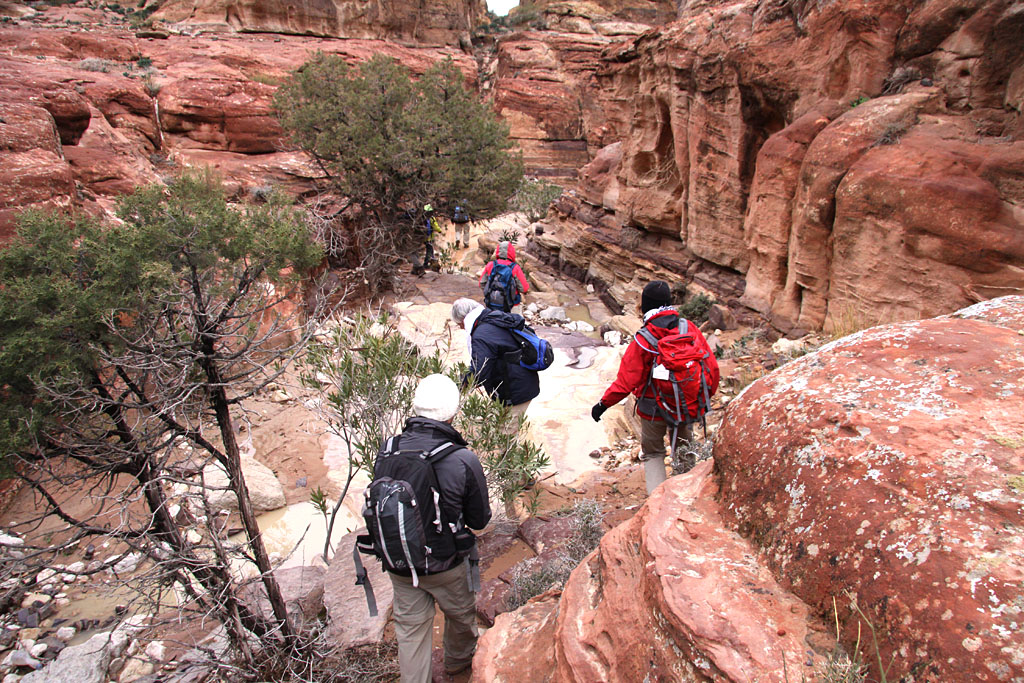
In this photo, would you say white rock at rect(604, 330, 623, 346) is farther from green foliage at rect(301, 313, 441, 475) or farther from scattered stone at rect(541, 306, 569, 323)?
green foliage at rect(301, 313, 441, 475)

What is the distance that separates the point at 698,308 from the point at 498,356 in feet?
24.6

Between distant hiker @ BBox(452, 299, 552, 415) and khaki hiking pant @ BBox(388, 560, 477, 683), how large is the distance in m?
1.67

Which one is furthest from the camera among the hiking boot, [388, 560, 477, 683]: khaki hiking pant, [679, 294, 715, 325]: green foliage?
[679, 294, 715, 325]: green foliage

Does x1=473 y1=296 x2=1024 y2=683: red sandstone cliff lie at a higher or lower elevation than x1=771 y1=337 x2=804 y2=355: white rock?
higher

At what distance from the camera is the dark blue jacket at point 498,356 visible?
13.8ft

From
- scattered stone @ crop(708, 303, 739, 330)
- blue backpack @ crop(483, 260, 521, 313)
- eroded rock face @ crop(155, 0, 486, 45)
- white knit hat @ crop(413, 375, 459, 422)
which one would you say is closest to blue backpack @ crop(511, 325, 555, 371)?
blue backpack @ crop(483, 260, 521, 313)

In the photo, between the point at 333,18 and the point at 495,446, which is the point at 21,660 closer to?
the point at 495,446

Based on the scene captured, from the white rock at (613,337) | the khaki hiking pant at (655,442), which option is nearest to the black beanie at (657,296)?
the khaki hiking pant at (655,442)

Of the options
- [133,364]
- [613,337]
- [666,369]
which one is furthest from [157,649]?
[613,337]

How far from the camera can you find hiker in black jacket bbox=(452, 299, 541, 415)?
13.8 feet

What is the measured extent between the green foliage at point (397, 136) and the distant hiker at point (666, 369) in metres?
8.37

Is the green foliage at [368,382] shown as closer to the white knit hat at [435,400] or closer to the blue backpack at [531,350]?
the blue backpack at [531,350]

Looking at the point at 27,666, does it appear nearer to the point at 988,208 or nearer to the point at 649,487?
the point at 649,487

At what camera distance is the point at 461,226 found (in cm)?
2016
